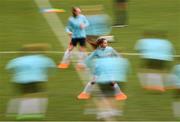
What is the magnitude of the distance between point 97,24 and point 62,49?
1.64 meters

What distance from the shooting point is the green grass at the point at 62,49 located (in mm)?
12594

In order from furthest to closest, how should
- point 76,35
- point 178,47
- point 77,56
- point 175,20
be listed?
point 175,20 < point 178,47 < point 77,56 < point 76,35

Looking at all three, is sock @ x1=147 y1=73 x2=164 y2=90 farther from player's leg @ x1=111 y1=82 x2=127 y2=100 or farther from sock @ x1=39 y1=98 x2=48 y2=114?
sock @ x1=39 y1=98 x2=48 y2=114

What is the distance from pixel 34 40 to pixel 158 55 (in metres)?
5.89

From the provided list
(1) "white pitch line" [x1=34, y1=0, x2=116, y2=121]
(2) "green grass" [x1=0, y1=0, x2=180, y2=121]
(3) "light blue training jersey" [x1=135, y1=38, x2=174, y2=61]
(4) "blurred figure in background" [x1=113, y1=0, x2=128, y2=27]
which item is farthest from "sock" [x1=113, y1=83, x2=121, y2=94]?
(4) "blurred figure in background" [x1=113, y1=0, x2=128, y2=27]

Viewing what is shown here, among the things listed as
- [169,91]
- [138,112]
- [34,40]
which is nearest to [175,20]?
[34,40]

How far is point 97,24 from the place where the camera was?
1812 cm

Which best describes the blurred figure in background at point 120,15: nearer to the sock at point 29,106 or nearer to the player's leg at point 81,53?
the player's leg at point 81,53

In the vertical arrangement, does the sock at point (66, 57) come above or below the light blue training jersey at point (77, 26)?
below

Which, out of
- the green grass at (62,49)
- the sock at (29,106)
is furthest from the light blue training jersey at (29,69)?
the green grass at (62,49)

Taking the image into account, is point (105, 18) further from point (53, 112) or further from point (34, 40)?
point (53, 112)

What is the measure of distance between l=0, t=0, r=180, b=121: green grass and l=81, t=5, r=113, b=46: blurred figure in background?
350 millimetres

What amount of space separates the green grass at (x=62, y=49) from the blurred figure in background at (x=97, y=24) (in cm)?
35

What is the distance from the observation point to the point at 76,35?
15.1 meters
